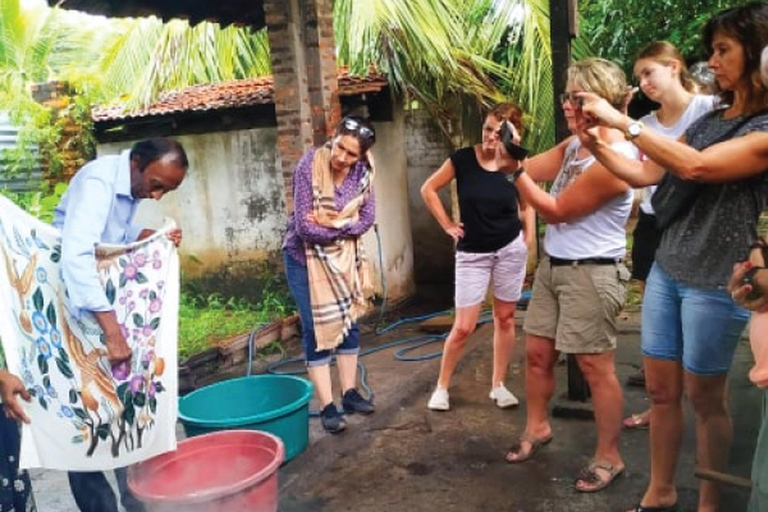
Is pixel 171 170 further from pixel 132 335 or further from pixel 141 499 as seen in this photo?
pixel 141 499

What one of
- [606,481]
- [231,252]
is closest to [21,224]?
[606,481]

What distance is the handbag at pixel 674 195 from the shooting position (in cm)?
228

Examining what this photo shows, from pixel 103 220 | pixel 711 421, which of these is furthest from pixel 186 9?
pixel 711 421

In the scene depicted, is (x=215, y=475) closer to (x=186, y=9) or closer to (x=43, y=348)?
(x=43, y=348)

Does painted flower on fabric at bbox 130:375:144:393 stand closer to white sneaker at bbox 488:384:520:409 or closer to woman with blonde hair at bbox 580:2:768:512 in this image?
woman with blonde hair at bbox 580:2:768:512

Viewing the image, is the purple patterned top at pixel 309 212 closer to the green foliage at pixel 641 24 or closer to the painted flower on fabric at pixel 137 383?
the painted flower on fabric at pixel 137 383

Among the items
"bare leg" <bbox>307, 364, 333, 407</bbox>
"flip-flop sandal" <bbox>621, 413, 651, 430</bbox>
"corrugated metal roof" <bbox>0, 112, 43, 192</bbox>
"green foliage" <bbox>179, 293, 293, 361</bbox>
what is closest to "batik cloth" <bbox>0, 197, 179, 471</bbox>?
"bare leg" <bbox>307, 364, 333, 407</bbox>

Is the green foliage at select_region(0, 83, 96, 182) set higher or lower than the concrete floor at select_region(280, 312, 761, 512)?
higher

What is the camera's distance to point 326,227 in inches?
143

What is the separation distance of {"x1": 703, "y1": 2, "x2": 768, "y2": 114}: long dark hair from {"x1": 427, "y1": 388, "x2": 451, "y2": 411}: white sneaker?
245cm

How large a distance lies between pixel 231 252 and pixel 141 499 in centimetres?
529

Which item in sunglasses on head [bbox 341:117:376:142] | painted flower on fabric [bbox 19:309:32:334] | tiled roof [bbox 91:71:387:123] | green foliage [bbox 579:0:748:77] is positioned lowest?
painted flower on fabric [bbox 19:309:32:334]

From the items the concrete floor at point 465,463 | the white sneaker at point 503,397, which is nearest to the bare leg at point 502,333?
the white sneaker at point 503,397

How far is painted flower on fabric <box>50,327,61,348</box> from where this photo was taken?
7.84ft
